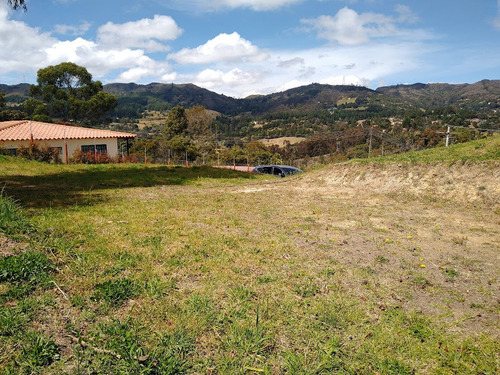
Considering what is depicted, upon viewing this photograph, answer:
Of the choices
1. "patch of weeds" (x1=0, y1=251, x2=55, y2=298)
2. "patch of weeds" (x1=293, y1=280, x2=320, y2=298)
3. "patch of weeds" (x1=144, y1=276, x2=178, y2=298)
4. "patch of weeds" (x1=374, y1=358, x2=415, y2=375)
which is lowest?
"patch of weeds" (x1=374, y1=358, x2=415, y2=375)

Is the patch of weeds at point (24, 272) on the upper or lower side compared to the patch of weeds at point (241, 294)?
upper

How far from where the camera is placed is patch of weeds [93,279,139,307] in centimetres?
348

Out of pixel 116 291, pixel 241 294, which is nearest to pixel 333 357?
pixel 241 294

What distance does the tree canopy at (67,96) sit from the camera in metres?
49.2

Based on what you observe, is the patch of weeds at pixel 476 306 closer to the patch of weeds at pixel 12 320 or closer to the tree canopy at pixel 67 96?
the patch of weeds at pixel 12 320

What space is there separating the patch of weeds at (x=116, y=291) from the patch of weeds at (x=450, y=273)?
4.54 meters

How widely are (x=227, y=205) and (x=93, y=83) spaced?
5383cm

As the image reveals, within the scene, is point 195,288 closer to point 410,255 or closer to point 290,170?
point 410,255

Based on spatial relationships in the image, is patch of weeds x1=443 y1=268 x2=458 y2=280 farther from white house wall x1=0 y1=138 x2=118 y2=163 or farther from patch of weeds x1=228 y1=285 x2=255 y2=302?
white house wall x1=0 y1=138 x2=118 y2=163

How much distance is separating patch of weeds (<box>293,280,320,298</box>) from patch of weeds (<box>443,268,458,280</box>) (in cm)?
216

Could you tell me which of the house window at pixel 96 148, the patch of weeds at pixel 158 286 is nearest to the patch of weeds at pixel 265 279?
the patch of weeds at pixel 158 286

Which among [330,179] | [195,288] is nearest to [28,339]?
[195,288]

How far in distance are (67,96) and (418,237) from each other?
58.0m

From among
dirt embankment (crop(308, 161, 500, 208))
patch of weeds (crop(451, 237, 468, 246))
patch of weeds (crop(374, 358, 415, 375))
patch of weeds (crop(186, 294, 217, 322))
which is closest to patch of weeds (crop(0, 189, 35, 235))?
patch of weeds (crop(186, 294, 217, 322))
